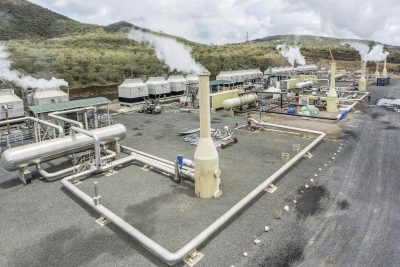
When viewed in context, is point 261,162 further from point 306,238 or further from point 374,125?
point 374,125

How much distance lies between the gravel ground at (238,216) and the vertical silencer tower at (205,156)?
25.3 inches

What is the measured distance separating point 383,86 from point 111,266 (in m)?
73.2

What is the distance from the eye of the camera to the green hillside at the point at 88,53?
54.5m

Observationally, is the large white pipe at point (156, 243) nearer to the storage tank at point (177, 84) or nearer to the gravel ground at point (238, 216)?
the gravel ground at point (238, 216)

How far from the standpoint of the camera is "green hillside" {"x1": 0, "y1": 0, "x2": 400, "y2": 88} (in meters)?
54.5

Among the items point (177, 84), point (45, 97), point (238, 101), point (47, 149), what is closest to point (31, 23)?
point (177, 84)

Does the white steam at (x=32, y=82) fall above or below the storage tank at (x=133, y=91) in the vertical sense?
above

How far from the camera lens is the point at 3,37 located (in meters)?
86.9

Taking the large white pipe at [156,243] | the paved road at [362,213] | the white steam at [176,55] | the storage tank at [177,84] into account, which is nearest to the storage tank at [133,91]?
the storage tank at [177,84]

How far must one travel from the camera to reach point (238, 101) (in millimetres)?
36250

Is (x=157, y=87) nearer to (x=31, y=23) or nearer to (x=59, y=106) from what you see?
(x=59, y=106)

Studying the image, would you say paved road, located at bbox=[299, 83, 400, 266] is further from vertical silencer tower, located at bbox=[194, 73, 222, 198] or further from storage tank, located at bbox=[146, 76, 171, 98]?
storage tank, located at bbox=[146, 76, 171, 98]

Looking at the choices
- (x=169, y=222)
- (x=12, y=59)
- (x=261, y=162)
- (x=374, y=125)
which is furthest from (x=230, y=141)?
(x=12, y=59)

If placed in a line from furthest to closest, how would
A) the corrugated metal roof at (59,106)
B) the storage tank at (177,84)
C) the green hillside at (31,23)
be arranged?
the green hillside at (31,23) < the storage tank at (177,84) < the corrugated metal roof at (59,106)
